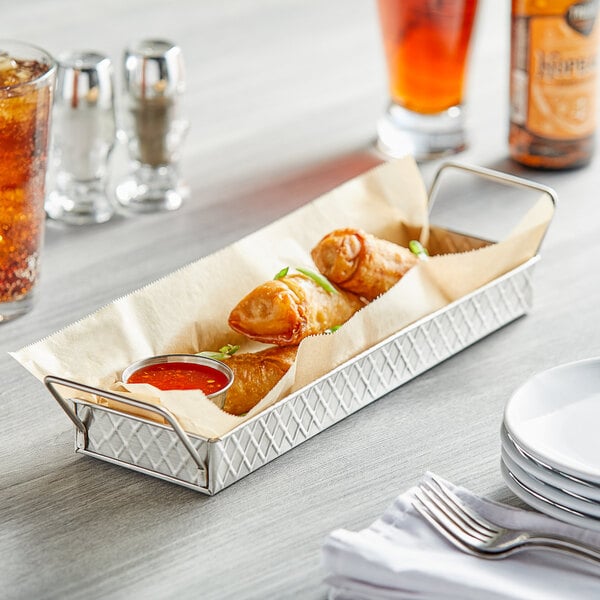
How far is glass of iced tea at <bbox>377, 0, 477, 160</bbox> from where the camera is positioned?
169 centimetres

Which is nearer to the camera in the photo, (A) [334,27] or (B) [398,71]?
(B) [398,71]

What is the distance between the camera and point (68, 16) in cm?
238

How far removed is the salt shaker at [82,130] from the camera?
1.52 metres

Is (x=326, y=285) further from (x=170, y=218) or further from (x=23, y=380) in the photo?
(x=170, y=218)

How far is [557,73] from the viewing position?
164 centimetres

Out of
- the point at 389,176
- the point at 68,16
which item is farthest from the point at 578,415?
the point at 68,16

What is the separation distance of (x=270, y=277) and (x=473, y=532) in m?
0.46

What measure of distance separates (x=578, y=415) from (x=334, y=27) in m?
1.48

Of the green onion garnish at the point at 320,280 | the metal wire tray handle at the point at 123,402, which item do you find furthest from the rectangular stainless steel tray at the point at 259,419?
the green onion garnish at the point at 320,280

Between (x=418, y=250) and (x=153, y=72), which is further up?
(x=153, y=72)

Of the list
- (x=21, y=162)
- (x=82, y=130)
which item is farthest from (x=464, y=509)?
(x=82, y=130)

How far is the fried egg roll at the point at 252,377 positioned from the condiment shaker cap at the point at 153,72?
55 centimetres

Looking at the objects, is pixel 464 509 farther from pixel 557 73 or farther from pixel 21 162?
pixel 557 73

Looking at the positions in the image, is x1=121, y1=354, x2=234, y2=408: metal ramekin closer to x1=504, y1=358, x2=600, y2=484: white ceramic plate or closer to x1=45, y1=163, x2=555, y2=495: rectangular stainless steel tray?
x1=45, y1=163, x2=555, y2=495: rectangular stainless steel tray
